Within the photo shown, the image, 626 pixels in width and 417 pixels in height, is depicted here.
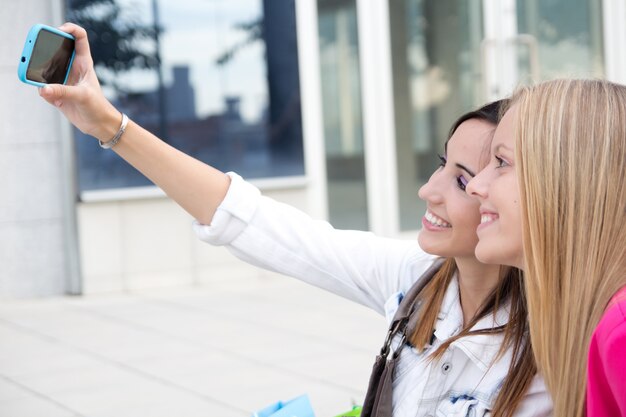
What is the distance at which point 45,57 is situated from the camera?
214cm

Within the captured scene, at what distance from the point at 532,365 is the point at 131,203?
578 centimetres

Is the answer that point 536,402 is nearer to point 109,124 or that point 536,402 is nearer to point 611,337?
point 611,337

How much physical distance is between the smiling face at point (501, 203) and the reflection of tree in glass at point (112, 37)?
18.7ft

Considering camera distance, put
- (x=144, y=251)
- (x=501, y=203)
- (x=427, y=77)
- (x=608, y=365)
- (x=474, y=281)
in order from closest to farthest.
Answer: (x=608, y=365), (x=501, y=203), (x=474, y=281), (x=144, y=251), (x=427, y=77)

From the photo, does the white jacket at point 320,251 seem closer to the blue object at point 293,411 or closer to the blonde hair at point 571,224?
the blue object at point 293,411

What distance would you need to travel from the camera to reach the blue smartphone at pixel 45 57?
2.12 m

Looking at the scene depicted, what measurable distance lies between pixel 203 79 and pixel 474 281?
19.0 ft

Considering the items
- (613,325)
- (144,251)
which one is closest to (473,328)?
(613,325)

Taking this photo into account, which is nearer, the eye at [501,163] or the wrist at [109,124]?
the eye at [501,163]

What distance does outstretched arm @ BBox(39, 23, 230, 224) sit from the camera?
2.22m

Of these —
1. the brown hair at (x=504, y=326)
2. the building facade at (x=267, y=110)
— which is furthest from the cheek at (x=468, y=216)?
the building facade at (x=267, y=110)

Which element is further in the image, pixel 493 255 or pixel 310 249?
pixel 310 249

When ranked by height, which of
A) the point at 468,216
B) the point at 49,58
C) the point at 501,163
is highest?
the point at 49,58

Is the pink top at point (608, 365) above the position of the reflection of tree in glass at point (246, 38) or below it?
below
